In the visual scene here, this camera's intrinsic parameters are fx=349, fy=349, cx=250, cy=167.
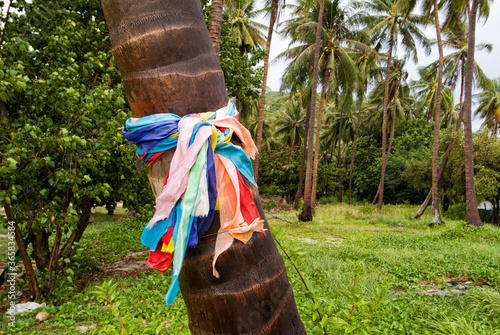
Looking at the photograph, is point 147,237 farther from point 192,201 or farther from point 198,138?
point 198,138

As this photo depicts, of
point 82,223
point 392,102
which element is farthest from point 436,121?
point 82,223

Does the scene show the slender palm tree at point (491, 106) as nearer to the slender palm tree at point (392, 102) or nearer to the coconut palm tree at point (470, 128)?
the slender palm tree at point (392, 102)

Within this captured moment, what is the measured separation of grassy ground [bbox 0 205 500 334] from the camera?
2.06 meters

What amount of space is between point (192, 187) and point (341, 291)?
112 cm

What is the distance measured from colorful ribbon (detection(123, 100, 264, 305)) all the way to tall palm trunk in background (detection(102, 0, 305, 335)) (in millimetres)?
45

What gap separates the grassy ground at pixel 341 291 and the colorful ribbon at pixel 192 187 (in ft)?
2.13

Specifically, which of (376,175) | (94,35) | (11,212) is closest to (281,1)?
(94,35)

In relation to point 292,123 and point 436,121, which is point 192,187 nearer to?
point 436,121

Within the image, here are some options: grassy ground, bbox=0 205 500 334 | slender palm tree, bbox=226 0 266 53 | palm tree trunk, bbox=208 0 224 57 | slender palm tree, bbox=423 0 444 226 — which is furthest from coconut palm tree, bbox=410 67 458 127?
palm tree trunk, bbox=208 0 224 57

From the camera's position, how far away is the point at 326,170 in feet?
97.1

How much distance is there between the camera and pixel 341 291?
1833mm

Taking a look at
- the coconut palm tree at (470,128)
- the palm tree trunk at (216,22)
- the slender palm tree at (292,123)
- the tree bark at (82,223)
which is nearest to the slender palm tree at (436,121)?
the coconut palm tree at (470,128)

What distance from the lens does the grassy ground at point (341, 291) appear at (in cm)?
206

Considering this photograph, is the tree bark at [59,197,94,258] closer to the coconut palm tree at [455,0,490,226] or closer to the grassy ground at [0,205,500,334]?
the grassy ground at [0,205,500,334]
